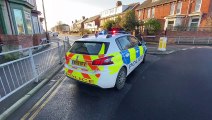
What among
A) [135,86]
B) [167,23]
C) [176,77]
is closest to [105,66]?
[135,86]

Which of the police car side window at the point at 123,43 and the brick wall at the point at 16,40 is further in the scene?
the brick wall at the point at 16,40

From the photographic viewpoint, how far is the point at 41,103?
3314mm

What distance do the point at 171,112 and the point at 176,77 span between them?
2443 millimetres

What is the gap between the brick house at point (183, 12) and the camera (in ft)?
60.2

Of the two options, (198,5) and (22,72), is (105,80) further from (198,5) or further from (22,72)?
(198,5)

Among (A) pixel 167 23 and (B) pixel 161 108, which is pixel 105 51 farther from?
(A) pixel 167 23

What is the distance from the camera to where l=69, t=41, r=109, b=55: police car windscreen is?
351cm

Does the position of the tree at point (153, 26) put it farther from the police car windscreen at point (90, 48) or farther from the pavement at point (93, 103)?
the police car windscreen at point (90, 48)

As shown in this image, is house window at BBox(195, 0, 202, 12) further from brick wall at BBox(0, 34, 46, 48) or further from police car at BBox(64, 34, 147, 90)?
brick wall at BBox(0, 34, 46, 48)

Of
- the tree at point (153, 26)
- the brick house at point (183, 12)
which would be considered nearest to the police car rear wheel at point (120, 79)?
the tree at point (153, 26)

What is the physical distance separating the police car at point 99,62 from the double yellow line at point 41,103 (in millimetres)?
762

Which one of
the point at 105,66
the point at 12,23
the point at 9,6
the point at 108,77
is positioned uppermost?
the point at 9,6

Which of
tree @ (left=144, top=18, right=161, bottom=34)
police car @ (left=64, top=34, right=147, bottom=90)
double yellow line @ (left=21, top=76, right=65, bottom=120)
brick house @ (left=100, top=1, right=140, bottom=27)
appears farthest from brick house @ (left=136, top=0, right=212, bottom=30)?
double yellow line @ (left=21, top=76, right=65, bottom=120)

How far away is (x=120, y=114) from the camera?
2834mm
